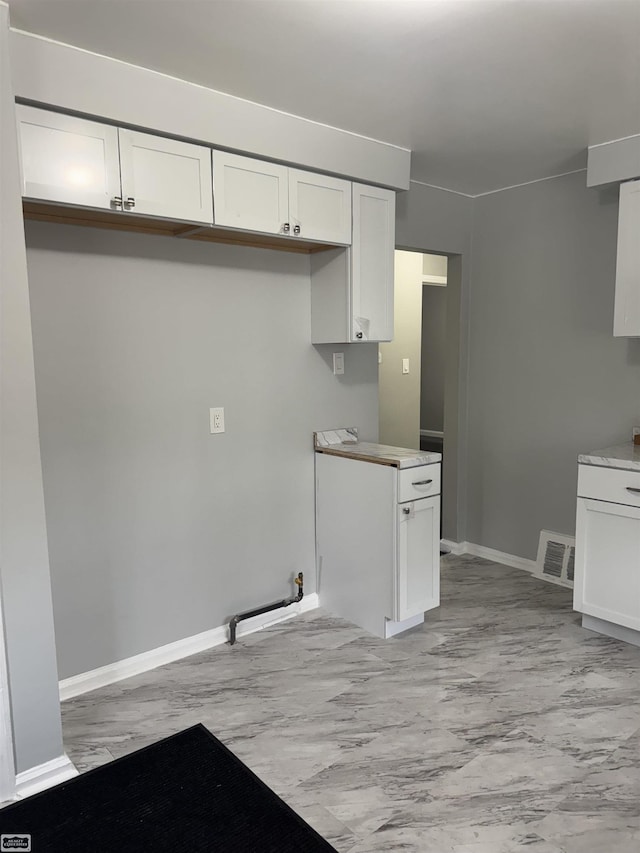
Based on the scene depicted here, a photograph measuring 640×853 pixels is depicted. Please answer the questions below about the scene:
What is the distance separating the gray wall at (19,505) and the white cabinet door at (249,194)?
32.5 inches

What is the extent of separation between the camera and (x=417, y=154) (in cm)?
322

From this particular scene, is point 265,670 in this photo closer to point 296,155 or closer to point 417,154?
point 296,155

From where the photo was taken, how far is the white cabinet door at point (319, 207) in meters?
2.80

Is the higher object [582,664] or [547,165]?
[547,165]

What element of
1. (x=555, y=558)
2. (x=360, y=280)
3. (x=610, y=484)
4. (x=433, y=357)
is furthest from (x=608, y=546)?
(x=433, y=357)

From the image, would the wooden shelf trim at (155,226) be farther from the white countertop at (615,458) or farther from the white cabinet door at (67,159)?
the white countertop at (615,458)

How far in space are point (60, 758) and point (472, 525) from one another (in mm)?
2954

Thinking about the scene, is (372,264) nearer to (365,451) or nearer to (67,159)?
(365,451)

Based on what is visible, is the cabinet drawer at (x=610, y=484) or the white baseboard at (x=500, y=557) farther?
Answer: the white baseboard at (x=500, y=557)

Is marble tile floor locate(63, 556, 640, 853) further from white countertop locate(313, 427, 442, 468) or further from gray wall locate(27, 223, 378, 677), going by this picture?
white countertop locate(313, 427, 442, 468)

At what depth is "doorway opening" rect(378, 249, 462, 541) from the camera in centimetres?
425

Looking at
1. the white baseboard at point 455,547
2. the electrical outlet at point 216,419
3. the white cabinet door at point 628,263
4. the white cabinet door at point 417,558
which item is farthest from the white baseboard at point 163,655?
the white cabinet door at point 628,263

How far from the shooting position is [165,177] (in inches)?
93.6

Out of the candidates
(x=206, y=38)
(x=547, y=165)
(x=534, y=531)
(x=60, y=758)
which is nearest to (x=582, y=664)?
(x=534, y=531)
